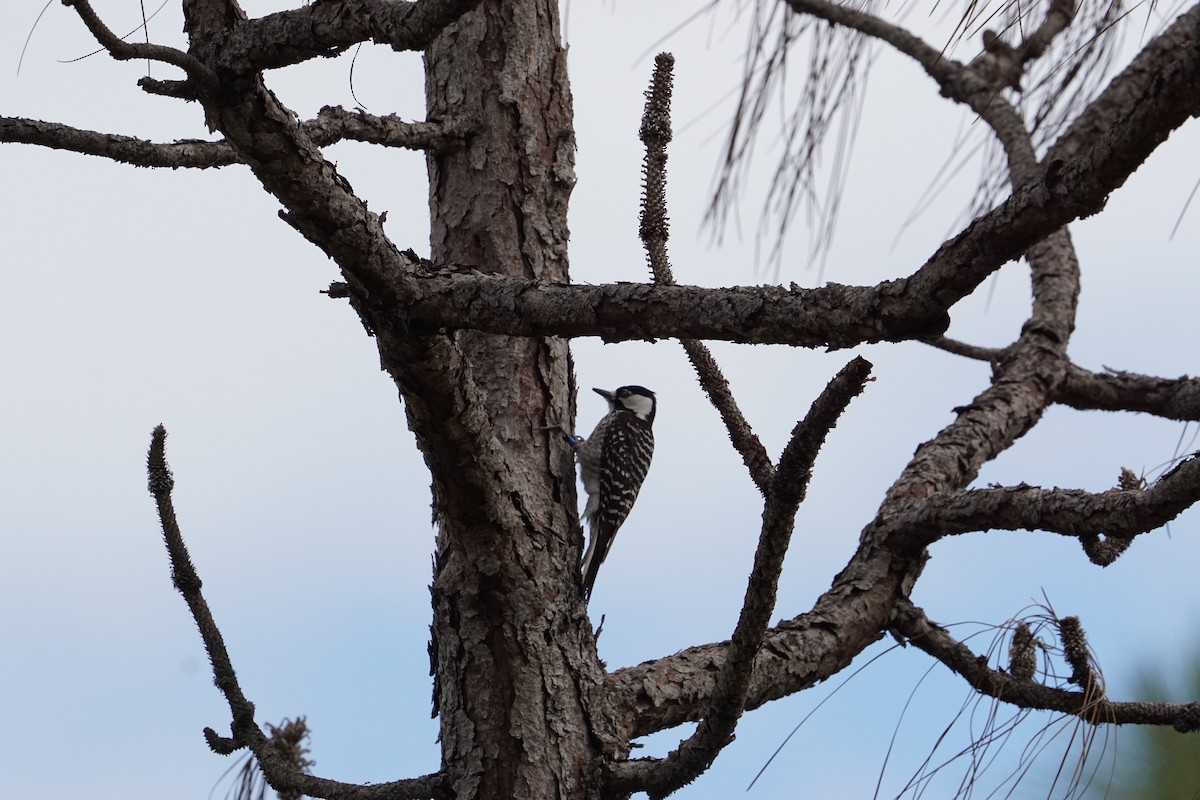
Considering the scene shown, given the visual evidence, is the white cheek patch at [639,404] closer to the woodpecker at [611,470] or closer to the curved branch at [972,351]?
the woodpecker at [611,470]

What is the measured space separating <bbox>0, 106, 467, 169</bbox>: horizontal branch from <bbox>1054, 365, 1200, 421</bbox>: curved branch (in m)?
1.92

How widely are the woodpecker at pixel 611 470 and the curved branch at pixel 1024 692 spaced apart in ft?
5.06

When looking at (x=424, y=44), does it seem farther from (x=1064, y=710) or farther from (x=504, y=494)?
(x=1064, y=710)

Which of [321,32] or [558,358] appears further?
[558,358]

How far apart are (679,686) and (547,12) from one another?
1.77 m

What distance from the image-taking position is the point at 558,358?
9.75 feet

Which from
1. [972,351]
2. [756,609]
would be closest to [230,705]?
[756,609]

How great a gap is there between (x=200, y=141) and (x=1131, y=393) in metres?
2.59

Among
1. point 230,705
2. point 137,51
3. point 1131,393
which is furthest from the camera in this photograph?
point 1131,393

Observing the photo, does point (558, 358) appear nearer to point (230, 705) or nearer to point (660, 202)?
point (660, 202)

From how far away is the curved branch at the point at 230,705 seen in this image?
2.42 metres

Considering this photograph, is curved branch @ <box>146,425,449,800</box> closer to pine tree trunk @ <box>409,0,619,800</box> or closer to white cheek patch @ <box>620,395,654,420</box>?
pine tree trunk @ <box>409,0,619,800</box>

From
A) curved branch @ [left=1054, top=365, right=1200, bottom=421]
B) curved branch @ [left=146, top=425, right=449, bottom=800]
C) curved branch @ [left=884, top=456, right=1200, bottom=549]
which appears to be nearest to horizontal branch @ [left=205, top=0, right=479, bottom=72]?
curved branch @ [left=146, top=425, right=449, bottom=800]

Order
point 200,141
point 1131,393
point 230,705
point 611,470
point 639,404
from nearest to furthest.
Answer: point 200,141
point 230,705
point 1131,393
point 611,470
point 639,404
